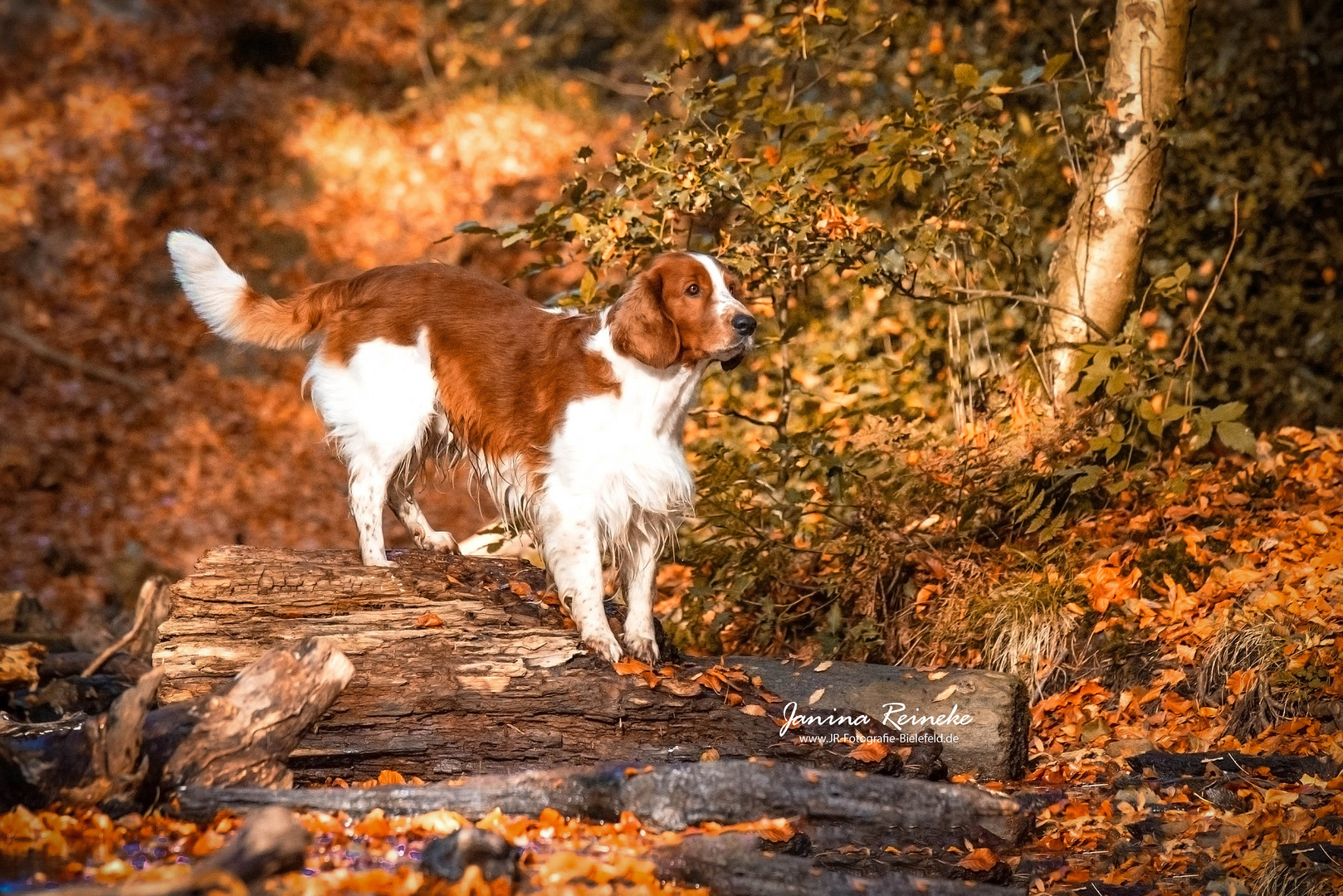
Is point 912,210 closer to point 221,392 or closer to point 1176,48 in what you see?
point 1176,48

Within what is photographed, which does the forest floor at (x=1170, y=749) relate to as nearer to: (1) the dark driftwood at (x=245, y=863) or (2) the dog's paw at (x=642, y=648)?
(1) the dark driftwood at (x=245, y=863)

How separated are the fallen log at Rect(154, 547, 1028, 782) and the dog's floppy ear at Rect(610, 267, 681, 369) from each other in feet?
3.57

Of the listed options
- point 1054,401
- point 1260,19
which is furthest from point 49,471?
point 1260,19

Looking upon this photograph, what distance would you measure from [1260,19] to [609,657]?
6.57 m

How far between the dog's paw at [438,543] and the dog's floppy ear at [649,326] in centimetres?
133

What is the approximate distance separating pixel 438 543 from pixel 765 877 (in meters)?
2.59

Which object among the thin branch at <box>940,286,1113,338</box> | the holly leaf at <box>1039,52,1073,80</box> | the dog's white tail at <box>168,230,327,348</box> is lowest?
the thin branch at <box>940,286,1113,338</box>

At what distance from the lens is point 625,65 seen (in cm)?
1405

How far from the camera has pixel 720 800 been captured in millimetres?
4168

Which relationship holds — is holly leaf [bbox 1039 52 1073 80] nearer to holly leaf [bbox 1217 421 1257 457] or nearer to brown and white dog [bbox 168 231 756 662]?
holly leaf [bbox 1217 421 1257 457]

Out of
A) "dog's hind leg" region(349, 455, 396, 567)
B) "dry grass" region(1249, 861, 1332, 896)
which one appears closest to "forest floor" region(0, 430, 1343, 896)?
"dry grass" region(1249, 861, 1332, 896)

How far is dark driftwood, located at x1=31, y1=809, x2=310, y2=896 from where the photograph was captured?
2.95m

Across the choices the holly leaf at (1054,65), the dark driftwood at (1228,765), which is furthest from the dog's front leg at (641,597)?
the holly leaf at (1054,65)

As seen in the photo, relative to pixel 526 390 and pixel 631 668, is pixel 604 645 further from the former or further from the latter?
pixel 526 390
